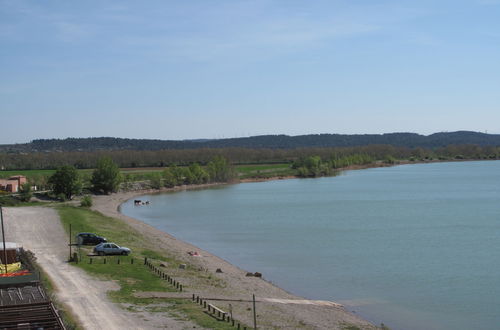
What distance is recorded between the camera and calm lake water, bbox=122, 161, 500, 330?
27.2 meters

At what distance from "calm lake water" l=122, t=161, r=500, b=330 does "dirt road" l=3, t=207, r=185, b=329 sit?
977 cm

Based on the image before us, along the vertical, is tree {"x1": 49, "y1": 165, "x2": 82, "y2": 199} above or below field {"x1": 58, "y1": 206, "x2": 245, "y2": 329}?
above

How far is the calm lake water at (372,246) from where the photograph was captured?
1069 inches

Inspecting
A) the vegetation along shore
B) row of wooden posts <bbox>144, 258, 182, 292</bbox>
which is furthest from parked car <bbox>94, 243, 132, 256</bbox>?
row of wooden posts <bbox>144, 258, 182, 292</bbox>

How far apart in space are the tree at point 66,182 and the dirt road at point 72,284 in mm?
29358

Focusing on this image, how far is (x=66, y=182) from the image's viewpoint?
72750mm

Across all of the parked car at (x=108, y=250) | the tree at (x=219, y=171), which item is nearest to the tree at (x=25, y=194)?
the parked car at (x=108, y=250)

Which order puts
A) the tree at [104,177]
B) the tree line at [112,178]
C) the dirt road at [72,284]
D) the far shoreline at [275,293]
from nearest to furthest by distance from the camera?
the dirt road at [72,284] → the far shoreline at [275,293] → the tree line at [112,178] → the tree at [104,177]

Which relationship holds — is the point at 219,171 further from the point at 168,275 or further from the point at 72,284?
the point at 72,284

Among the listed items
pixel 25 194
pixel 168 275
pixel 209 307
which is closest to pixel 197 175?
pixel 25 194

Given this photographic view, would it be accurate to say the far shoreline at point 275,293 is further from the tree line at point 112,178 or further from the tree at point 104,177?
the tree at point 104,177

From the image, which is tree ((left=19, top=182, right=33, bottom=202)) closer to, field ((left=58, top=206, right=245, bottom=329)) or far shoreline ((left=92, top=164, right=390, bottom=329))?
far shoreline ((left=92, top=164, right=390, bottom=329))

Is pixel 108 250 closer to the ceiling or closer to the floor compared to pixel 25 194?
closer to the floor

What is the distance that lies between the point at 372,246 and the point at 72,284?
2286 centimetres
